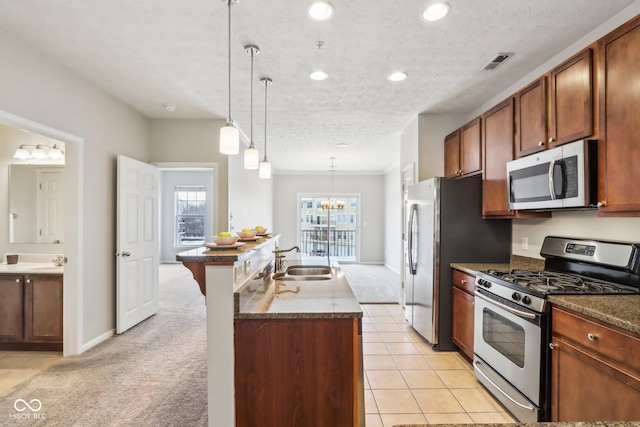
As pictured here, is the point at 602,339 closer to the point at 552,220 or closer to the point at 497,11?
the point at 552,220

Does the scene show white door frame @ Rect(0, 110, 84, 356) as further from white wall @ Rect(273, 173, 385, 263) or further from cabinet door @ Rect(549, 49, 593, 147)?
white wall @ Rect(273, 173, 385, 263)

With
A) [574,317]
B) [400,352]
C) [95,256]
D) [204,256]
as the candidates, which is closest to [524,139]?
[574,317]

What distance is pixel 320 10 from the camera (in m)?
2.03

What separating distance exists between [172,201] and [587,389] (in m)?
9.46

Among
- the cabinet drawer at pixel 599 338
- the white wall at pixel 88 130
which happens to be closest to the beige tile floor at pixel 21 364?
the white wall at pixel 88 130

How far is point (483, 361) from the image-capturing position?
257 centimetres

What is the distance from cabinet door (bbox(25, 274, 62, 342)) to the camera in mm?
3129

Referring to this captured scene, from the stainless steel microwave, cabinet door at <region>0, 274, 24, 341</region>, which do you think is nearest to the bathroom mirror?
cabinet door at <region>0, 274, 24, 341</region>

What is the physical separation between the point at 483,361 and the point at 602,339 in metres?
1.15

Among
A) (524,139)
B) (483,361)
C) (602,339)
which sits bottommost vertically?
(483,361)

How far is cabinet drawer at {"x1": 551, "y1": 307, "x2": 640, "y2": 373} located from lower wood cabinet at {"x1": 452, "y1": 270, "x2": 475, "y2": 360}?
1037 millimetres

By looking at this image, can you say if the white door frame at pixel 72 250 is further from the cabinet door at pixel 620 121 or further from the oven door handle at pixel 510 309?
the cabinet door at pixel 620 121

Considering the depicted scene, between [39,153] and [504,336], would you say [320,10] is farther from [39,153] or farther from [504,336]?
[39,153]

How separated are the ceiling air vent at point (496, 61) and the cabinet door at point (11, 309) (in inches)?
187
